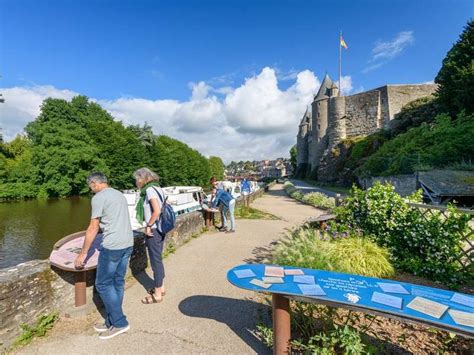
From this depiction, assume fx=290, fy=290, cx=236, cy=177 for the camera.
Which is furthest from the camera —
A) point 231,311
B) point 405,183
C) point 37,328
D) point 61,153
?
point 61,153

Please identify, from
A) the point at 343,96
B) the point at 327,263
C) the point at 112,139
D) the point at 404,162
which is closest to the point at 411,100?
the point at 343,96

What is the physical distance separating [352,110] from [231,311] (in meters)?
46.9

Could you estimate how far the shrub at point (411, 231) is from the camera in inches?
195

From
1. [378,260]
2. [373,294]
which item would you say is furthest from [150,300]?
[378,260]

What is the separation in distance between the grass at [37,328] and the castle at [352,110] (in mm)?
44580

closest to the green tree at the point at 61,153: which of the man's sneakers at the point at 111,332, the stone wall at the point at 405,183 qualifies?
the stone wall at the point at 405,183

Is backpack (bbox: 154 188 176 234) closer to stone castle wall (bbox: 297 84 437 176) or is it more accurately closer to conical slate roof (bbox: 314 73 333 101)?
stone castle wall (bbox: 297 84 437 176)

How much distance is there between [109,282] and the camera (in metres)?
3.44

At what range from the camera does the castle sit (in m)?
41.2

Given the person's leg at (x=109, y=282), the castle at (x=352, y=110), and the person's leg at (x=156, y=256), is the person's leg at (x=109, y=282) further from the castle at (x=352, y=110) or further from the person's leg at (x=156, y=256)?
the castle at (x=352, y=110)

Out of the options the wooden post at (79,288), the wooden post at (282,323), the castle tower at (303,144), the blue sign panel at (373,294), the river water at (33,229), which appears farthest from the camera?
the castle tower at (303,144)

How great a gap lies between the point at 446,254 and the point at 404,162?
15420 mm

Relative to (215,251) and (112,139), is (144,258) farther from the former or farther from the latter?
(112,139)

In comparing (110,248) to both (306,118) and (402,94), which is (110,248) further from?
(306,118)
